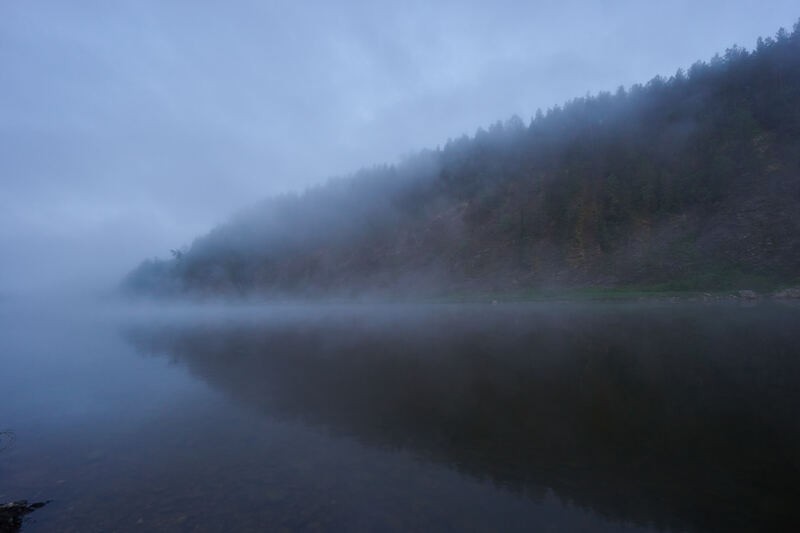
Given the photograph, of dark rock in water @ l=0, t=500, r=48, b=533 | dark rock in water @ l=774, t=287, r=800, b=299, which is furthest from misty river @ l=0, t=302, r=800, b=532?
dark rock in water @ l=774, t=287, r=800, b=299

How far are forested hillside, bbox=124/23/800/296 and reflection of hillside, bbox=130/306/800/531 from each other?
3539 cm

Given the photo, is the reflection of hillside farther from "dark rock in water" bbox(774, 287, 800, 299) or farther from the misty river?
"dark rock in water" bbox(774, 287, 800, 299)

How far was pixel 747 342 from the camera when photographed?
21719mm

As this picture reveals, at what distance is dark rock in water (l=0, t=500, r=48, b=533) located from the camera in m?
8.87

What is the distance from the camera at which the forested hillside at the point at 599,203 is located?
60.1 m

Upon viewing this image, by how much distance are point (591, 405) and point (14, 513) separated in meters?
14.8

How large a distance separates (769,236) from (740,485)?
60.2 m

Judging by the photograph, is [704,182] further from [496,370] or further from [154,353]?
[154,353]

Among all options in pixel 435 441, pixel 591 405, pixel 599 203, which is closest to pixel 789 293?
pixel 599 203

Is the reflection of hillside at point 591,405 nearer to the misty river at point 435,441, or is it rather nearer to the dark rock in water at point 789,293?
the misty river at point 435,441

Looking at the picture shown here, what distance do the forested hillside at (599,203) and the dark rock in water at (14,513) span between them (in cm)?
6018

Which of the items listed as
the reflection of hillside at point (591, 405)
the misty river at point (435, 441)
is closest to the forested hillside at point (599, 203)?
the reflection of hillside at point (591, 405)

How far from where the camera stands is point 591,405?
1392cm

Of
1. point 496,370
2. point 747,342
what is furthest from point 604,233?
point 496,370
